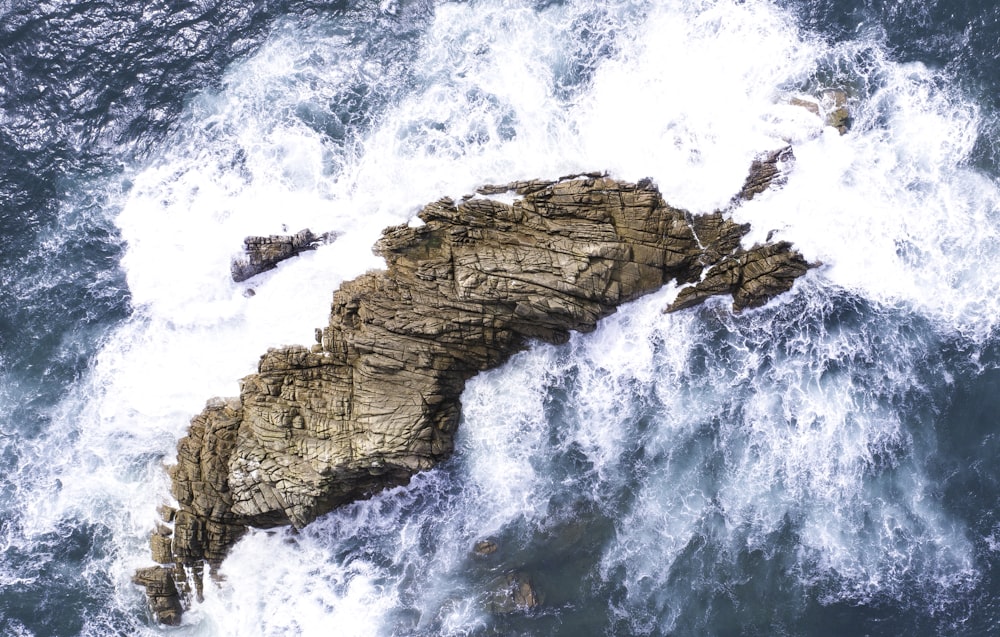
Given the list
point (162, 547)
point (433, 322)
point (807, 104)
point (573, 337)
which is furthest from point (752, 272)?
point (162, 547)

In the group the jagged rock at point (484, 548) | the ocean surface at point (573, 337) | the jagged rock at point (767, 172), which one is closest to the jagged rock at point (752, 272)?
the ocean surface at point (573, 337)

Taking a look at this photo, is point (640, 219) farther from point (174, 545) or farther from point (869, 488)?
point (174, 545)

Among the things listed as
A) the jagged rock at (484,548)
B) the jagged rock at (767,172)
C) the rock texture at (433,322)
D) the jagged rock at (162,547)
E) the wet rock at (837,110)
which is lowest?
the jagged rock at (484,548)

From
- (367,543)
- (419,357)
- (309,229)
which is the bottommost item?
(367,543)

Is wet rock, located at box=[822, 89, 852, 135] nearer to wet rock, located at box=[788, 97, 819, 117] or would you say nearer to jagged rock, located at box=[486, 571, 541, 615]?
wet rock, located at box=[788, 97, 819, 117]

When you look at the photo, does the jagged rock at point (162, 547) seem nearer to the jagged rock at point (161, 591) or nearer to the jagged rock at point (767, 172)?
the jagged rock at point (161, 591)

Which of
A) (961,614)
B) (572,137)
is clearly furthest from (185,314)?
Answer: (961,614)

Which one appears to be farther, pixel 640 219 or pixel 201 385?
pixel 201 385
